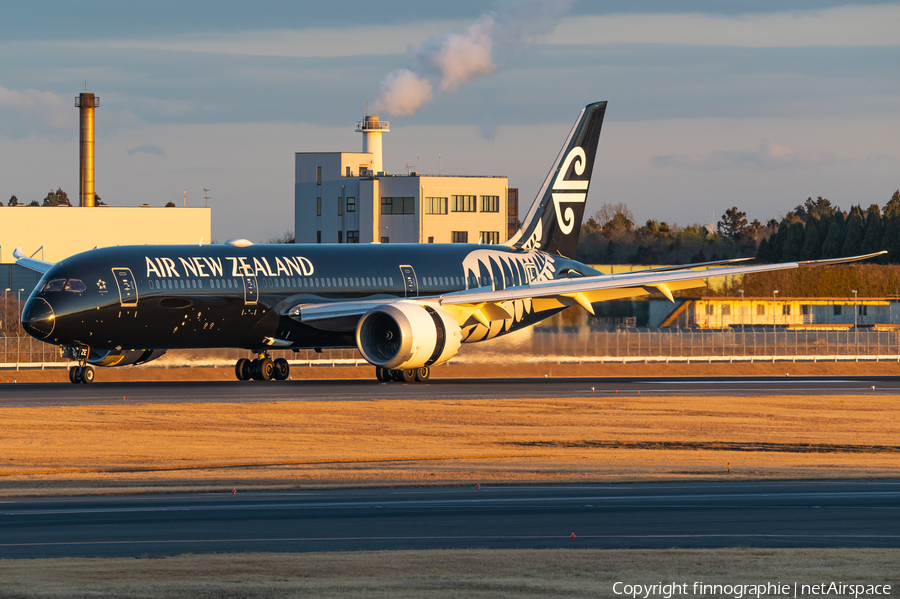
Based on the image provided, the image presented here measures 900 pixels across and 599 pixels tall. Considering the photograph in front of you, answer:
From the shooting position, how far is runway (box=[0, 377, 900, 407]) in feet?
121

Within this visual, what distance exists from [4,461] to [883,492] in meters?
15.8

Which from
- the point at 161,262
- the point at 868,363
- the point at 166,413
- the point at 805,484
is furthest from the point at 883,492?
the point at 868,363

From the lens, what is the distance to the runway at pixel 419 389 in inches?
1452

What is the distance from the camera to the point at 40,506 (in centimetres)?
1828

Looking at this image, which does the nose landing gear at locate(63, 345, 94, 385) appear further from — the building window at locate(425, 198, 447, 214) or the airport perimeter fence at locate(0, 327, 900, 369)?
the building window at locate(425, 198, 447, 214)

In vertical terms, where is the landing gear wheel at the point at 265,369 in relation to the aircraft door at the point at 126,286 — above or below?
below

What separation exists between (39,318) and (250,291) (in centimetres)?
681

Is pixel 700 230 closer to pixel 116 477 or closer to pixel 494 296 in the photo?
pixel 494 296

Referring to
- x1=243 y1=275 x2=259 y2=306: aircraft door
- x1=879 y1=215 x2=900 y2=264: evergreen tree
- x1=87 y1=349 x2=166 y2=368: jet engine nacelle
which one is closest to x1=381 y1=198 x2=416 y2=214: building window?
x1=879 y1=215 x2=900 y2=264: evergreen tree

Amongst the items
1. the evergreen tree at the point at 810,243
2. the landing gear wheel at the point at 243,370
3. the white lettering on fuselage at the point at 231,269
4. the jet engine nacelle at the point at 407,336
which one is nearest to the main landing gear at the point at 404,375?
the jet engine nacelle at the point at 407,336

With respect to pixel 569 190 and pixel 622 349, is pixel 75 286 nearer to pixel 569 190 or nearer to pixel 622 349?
pixel 569 190

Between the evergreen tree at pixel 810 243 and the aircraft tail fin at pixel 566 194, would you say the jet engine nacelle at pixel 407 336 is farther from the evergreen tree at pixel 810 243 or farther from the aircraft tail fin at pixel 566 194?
the evergreen tree at pixel 810 243

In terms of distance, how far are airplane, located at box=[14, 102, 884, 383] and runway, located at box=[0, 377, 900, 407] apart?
1.18 m

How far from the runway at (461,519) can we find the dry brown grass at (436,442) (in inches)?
70.5
